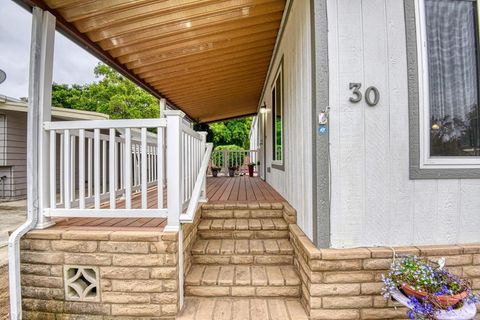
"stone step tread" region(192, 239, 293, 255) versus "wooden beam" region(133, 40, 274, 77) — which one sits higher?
"wooden beam" region(133, 40, 274, 77)

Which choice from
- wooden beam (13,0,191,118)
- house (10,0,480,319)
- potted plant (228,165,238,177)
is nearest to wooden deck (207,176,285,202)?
house (10,0,480,319)

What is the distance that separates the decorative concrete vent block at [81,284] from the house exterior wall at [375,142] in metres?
2.02

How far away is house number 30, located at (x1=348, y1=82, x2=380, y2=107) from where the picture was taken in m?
1.98

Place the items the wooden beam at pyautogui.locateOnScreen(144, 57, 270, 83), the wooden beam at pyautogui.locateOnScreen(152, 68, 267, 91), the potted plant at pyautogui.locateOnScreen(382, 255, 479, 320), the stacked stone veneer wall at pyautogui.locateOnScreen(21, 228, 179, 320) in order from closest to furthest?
the potted plant at pyautogui.locateOnScreen(382, 255, 479, 320) < the stacked stone veneer wall at pyautogui.locateOnScreen(21, 228, 179, 320) < the wooden beam at pyautogui.locateOnScreen(144, 57, 270, 83) < the wooden beam at pyautogui.locateOnScreen(152, 68, 267, 91)

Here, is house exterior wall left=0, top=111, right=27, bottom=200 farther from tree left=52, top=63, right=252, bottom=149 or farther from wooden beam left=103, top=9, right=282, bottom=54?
tree left=52, top=63, right=252, bottom=149

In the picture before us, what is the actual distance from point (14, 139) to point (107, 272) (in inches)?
312

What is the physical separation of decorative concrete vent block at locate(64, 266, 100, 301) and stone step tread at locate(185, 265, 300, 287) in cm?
76

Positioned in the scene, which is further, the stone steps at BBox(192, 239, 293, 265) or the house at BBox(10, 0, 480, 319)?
the stone steps at BBox(192, 239, 293, 265)

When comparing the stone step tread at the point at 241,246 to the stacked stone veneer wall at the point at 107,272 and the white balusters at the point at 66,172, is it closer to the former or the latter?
the stacked stone veneer wall at the point at 107,272

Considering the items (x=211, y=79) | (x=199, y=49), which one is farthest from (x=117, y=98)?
(x=199, y=49)

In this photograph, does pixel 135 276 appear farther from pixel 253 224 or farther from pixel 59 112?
pixel 59 112

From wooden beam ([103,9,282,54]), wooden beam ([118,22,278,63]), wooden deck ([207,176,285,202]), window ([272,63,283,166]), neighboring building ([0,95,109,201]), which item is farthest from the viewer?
neighboring building ([0,95,109,201])

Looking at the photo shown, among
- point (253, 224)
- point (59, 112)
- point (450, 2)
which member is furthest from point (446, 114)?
point (59, 112)

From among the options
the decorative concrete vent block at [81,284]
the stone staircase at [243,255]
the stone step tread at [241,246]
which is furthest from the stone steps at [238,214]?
the decorative concrete vent block at [81,284]
